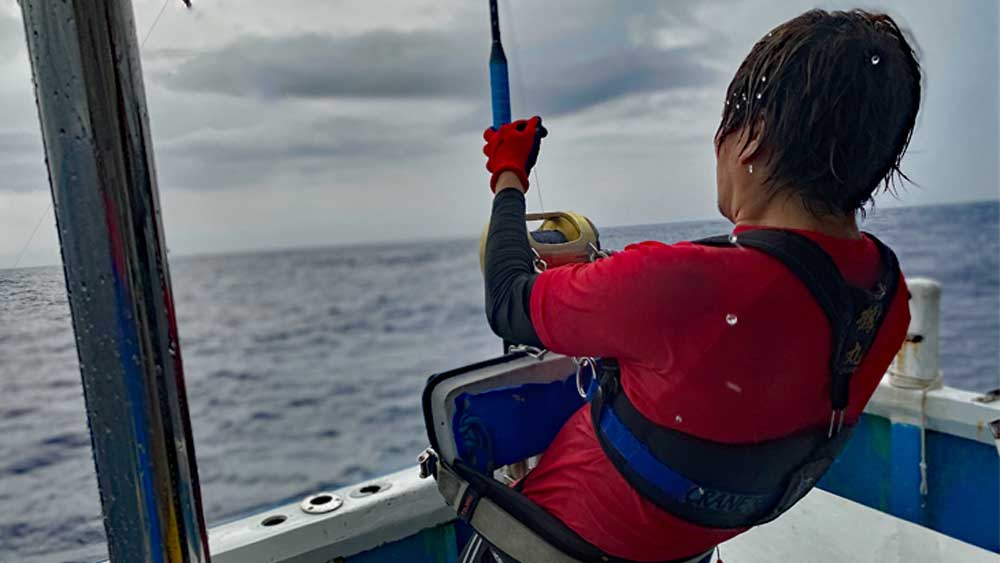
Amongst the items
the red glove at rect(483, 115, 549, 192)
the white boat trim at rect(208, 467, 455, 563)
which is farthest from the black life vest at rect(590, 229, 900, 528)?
the white boat trim at rect(208, 467, 455, 563)

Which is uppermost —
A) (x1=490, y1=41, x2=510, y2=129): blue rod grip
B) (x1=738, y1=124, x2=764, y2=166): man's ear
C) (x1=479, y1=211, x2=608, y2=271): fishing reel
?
(x1=490, y1=41, x2=510, y2=129): blue rod grip

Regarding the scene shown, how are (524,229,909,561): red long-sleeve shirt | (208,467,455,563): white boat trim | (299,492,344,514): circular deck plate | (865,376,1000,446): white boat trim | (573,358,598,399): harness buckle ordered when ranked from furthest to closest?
(865,376,1000,446): white boat trim → (299,492,344,514): circular deck plate → (208,467,455,563): white boat trim → (573,358,598,399): harness buckle → (524,229,909,561): red long-sleeve shirt

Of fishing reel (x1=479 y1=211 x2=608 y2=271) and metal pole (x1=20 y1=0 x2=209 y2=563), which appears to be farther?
fishing reel (x1=479 y1=211 x2=608 y2=271)

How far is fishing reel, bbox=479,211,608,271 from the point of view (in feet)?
3.49

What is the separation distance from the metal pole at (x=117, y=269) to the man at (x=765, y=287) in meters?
0.44

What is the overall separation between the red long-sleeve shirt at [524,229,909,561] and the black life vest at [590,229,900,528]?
0.05 feet

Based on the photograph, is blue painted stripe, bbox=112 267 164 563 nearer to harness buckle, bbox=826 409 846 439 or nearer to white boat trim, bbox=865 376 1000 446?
harness buckle, bbox=826 409 846 439

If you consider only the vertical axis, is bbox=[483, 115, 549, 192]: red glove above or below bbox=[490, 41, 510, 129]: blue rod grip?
below

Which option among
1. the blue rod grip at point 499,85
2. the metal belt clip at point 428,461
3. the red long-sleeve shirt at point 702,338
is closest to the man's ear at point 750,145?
the red long-sleeve shirt at point 702,338

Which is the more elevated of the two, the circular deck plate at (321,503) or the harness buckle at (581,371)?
the harness buckle at (581,371)

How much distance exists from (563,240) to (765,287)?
417 millimetres

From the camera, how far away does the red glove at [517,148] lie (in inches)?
40.8

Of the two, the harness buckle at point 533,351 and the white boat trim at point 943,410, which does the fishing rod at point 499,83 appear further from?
the white boat trim at point 943,410

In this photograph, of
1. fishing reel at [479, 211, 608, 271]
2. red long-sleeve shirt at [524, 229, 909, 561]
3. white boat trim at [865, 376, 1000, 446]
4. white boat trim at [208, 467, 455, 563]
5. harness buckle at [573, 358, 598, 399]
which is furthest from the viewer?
white boat trim at [865, 376, 1000, 446]
